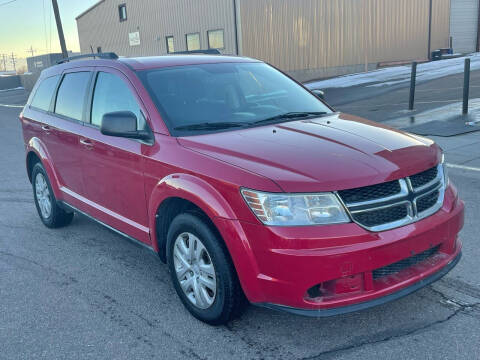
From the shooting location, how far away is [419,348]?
300 centimetres

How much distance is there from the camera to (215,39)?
26.8 m

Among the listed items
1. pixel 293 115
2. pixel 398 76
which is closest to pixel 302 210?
pixel 293 115

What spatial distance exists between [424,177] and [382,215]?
0.50 meters

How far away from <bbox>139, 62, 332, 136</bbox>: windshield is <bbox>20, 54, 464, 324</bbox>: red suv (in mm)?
13

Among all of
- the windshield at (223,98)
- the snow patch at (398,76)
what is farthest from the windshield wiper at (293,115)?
the snow patch at (398,76)

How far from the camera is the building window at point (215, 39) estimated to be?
26.3 m

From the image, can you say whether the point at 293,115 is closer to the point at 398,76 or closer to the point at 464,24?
the point at 398,76

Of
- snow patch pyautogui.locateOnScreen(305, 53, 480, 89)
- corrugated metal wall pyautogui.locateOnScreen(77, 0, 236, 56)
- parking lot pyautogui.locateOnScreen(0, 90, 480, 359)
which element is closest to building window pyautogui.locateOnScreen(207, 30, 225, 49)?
corrugated metal wall pyautogui.locateOnScreen(77, 0, 236, 56)

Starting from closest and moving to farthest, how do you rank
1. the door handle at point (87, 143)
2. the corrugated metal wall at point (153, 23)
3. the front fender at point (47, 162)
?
the door handle at point (87, 143) → the front fender at point (47, 162) → the corrugated metal wall at point (153, 23)

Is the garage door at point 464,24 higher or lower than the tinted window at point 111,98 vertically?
higher

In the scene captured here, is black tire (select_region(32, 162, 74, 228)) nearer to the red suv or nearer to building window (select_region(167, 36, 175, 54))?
the red suv

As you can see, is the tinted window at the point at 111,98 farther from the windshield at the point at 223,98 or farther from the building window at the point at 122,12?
the building window at the point at 122,12

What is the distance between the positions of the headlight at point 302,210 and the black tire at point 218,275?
429 mm

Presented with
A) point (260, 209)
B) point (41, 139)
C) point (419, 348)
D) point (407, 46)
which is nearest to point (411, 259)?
point (419, 348)
